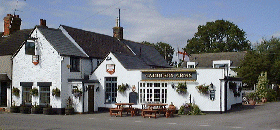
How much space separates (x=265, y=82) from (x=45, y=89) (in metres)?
→ 21.7

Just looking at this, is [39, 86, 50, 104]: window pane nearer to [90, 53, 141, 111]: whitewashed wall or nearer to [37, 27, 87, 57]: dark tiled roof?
[37, 27, 87, 57]: dark tiled roof

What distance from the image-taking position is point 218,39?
63.9 metres

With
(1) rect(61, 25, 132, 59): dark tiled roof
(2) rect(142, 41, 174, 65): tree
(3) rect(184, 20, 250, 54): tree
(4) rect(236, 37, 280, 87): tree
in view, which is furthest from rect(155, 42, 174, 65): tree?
(1) rect(61, 25, 132, 59): dark tiled roof

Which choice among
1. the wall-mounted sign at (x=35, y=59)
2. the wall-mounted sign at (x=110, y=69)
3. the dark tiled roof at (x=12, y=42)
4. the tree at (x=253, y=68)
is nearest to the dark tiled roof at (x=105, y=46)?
the wall-mounted sign at (x=110, y=69)

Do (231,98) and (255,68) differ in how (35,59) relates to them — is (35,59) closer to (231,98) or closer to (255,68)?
(231,98)

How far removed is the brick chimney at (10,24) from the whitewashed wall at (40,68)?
6.36 meters

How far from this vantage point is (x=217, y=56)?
165ft

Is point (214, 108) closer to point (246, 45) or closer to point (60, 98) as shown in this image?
point (60, 98)

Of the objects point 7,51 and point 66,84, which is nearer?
point 66,84

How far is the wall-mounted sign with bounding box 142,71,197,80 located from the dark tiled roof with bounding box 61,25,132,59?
18.2ft

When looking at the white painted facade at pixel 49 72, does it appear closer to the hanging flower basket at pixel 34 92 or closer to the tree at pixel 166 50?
the hanging flower basket at pixel 34 92

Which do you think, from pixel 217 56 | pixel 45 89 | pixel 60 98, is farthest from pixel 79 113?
pixel 217 56

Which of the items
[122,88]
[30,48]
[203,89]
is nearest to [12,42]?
[30,48]

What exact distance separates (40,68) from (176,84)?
10088 mm
